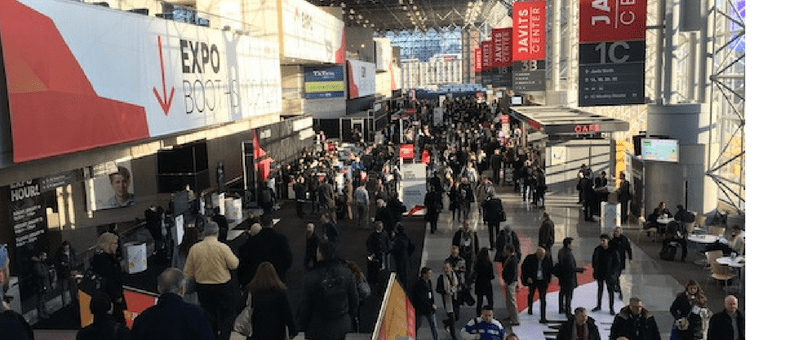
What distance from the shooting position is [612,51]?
15.6m

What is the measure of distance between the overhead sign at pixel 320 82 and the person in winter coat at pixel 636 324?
102 feet

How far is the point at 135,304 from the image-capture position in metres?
6.46

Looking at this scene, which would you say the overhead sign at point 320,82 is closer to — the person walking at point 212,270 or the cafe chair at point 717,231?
the cafe chair at point 717,231

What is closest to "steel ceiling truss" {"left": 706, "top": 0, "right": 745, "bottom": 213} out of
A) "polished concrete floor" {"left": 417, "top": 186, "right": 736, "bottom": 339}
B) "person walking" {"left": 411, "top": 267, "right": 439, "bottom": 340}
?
"polished concrete floor" {"left": 417, "top": 186, "right": 736, "bottom": 339}

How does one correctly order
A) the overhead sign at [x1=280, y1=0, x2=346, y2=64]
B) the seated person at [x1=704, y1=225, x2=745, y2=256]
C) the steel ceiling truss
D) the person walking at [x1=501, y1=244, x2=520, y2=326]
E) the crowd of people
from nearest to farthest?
the crowd of people < the person walking at [x1=501, y1=244, x2=520, y2=326] < the seated person at [x1=704, y1=225, x2=745, y2=256] < the steel ceiling truss < the overhead sign at [x1=280, y1=0, x2=346, y2=64]

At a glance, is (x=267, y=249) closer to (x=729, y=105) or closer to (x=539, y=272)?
(x=539, y=272)

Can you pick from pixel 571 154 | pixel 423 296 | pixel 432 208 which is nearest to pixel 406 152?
pixel 571 154

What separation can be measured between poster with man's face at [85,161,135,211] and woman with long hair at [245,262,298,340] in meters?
10.9

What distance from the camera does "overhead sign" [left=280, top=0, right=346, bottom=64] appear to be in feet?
91.0

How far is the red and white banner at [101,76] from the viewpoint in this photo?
8.95 meters

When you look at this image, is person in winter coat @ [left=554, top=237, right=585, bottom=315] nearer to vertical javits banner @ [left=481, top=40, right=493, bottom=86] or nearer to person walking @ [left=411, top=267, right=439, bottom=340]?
person walking @ [left=411, top=267, right=439, bottom=340]

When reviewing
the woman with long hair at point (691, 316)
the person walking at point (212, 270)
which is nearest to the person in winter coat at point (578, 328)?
the woman with long hair at point (691, 316)

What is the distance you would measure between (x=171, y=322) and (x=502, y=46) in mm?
35502
